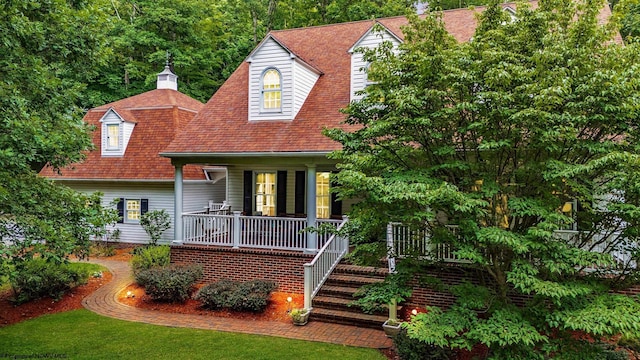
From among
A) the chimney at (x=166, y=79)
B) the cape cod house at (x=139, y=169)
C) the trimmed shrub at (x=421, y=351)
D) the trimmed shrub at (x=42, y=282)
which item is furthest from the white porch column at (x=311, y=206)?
the chimney at (x=166, y=79)

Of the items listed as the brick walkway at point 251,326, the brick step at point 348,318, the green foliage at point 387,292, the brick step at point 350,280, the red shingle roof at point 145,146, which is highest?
the red shingle roof at point 145,146

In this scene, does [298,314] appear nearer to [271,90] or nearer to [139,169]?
[271,90]

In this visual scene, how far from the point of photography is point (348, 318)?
9141 millimetres

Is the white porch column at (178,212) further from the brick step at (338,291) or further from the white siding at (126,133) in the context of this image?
the white siding at (126,133)

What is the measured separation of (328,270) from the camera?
10.5m

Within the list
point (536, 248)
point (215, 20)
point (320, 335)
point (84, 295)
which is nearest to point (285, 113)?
point (320, 335)

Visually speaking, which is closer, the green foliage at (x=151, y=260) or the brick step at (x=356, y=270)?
the brick step at (x=356, y=270)

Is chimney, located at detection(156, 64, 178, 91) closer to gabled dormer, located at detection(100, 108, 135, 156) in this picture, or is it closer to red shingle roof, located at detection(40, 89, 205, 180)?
red shingle roof, located at detection(40, 89, 205, 180)

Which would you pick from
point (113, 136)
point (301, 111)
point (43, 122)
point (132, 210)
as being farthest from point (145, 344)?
point (113, 136)

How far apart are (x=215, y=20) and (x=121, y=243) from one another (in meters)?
16.9

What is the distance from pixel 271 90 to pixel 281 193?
3.96 m

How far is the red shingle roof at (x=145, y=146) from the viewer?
56.2 feet

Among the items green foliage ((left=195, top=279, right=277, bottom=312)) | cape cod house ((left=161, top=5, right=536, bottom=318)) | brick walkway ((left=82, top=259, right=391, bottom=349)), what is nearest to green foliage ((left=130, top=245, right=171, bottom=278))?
cape cod house ((left=161, top=5, right=536, bottom=318))

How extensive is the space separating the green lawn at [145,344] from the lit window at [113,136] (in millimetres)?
10311
